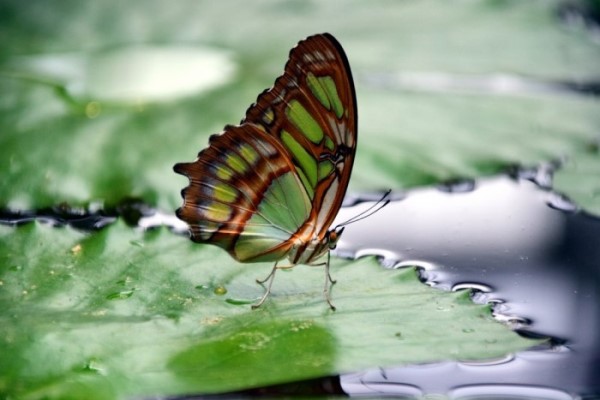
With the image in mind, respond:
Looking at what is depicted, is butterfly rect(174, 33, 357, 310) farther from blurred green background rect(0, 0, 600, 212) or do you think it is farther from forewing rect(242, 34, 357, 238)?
blurred green background rect(0, 0, 600, 212)

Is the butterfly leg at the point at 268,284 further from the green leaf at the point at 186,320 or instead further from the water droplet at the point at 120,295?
the water droplet at the point at 120,295

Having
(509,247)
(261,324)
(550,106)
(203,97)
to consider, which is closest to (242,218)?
(261,324)

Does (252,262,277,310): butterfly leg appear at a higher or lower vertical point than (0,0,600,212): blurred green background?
lower

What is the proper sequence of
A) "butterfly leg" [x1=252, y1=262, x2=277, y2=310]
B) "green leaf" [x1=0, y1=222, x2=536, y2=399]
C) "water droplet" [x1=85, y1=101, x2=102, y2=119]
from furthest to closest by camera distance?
"water droplet" [x1=85, y1=101, x2=102, y2=119], "butterfly leg" [x1=252, y1=262, x2=277, y2=310], "green leaf" [x1=0, y1=222, x2=536, y2=399]

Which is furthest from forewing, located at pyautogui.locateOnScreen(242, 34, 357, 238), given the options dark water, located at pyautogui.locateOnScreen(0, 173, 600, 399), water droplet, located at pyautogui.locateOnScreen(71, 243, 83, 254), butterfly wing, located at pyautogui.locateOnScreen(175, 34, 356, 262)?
water droplet, located at pyautogui.locateOnScreen(71, 243, 83, 254)

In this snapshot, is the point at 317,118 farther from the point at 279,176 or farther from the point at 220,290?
the point at 220,290

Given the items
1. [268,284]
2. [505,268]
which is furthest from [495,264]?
[268,284]

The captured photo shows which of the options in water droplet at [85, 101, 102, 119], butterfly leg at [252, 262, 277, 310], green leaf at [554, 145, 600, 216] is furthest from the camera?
water droplet at [85, 101, 102, 119]
